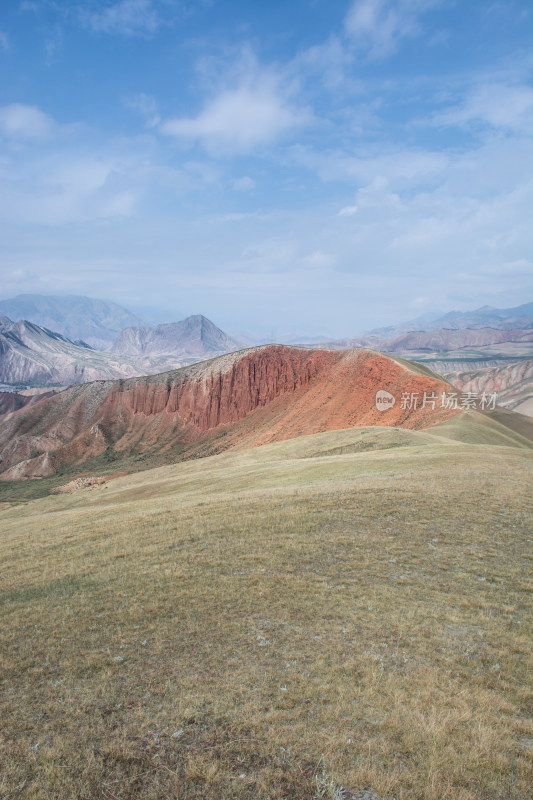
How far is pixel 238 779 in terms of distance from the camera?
593 centimetres

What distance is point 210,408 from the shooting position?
4589 inches

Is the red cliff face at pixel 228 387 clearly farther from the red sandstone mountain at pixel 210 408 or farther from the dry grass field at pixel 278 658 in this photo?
the dry grass field at pixel 278 658

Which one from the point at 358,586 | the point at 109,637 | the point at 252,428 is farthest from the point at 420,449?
the point at 252,428

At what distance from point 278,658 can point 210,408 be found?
108880 millimetres

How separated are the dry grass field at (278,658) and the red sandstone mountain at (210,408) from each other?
5932 centimetres

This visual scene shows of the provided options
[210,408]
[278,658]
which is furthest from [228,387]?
[278,658]

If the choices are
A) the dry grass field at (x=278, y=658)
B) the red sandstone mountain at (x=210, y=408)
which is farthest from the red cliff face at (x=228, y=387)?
the dry grass field at (x=278, y=658)

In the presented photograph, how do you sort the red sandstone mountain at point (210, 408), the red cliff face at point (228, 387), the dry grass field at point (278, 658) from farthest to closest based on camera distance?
the red cliff face at point (228, 387) < the red sandstone mountain at point (210, 408) < the dry grass field at point (278, 658)

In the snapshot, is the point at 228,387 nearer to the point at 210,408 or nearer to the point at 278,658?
the point at 210,408

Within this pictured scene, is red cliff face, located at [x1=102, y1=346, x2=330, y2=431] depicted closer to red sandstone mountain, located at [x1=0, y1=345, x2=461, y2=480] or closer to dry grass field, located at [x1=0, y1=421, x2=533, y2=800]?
red sandstone mountain, located at [x1=0, y1=345, x2=461, y2=480]

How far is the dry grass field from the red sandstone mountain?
2335 inches

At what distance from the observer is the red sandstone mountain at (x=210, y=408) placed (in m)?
83.0

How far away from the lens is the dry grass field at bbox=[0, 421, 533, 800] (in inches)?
241

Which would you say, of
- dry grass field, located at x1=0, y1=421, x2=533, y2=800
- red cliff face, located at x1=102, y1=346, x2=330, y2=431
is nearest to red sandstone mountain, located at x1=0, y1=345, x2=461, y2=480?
red cliff face, located at x1=102, y1=346, x2=330, y2=431
